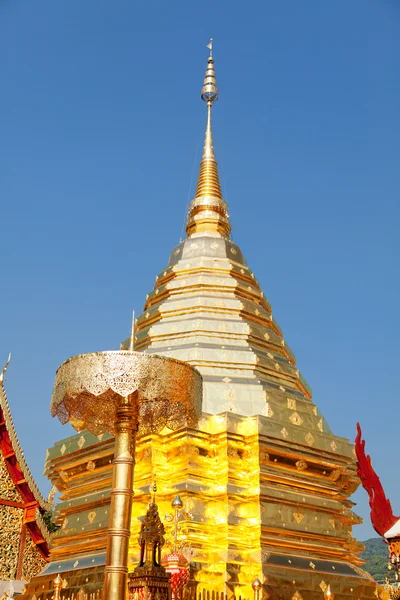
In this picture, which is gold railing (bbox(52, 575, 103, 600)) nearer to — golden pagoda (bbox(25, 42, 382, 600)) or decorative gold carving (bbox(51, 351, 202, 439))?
golden pagoda (bbox(25, 42, 382, 600))

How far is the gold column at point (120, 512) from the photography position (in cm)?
616

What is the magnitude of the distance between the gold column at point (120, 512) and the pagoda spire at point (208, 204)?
8.81 m

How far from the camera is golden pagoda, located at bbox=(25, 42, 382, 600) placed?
9805 millimetres

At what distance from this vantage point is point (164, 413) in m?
7.72

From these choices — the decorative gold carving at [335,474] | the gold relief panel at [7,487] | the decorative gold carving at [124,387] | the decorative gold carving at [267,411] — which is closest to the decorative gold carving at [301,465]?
the decorative gold carving at [335,474]

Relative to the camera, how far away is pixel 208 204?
51.2ft

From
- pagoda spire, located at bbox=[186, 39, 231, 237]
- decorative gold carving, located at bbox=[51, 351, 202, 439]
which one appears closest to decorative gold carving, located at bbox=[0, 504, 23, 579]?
decorative gold carving, located at bbox=[51, 351, 202, 439]

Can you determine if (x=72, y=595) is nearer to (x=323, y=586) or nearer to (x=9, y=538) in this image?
(x=323, y=586)

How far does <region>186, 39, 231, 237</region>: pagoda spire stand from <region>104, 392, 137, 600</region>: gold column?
347 inches

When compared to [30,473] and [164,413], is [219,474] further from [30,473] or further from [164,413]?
[30,473]

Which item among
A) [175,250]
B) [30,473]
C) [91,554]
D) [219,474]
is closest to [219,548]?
[219,474]

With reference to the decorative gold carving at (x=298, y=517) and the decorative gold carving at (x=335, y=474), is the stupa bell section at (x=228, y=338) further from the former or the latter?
the decorative gold carving at (x=298, y=517)

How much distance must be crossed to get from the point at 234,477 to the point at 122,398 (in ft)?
13.0

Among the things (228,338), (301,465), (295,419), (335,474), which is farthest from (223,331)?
(335,474)
